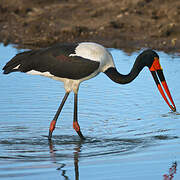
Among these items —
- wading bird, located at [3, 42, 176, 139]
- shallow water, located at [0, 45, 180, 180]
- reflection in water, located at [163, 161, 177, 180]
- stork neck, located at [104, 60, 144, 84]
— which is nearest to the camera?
reflection in water, located at [163, 161, 177, 180]

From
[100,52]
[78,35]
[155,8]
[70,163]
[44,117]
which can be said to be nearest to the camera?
[70,163]

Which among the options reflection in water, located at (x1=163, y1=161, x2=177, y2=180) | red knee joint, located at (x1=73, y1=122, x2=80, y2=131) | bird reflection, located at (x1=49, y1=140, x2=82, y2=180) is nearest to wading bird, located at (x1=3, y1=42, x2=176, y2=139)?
red knee joint, located at (x1=73, y1=122, x2=80, y2=131)

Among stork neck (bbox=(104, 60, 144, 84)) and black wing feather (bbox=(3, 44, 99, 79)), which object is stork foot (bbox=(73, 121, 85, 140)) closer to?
black wing feather (bbox=(3, 44, 99, 79))

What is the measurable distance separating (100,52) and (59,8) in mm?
9047

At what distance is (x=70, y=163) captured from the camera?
583 cm

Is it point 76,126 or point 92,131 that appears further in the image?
point 92,131

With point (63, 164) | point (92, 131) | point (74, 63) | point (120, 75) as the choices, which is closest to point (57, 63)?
point (74, 63)

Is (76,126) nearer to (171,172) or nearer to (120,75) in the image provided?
(120,75)

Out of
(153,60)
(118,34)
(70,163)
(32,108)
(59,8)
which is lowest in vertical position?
(70,163)

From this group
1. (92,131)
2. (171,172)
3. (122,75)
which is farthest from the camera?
(92,131)

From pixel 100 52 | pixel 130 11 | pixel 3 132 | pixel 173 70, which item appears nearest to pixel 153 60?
pixel 100 52

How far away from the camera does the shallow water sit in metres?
5.61

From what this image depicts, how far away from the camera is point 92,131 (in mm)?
7316

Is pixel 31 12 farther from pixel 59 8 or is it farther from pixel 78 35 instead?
pixel 78 35
